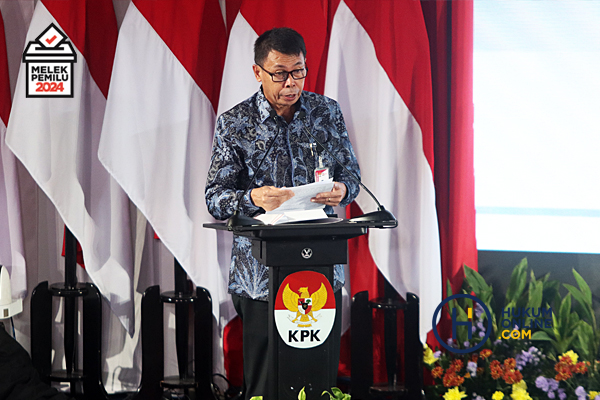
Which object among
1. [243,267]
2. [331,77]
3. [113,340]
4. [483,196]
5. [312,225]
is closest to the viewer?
[312,225]

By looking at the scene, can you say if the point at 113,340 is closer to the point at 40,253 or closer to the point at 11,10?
the point at 40,253

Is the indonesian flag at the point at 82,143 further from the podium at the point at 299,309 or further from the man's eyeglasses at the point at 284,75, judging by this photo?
the podium at the point at 299,309

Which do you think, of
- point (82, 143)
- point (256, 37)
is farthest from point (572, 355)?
point (82, 143)

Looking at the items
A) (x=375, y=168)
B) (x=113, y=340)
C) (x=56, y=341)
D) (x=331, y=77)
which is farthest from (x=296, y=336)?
(x=56, y=341)

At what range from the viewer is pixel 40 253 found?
2795 mm

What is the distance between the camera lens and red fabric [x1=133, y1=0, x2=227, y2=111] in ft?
8.12

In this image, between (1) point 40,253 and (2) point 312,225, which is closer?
(2) point 312,225

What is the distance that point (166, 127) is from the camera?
2477mm

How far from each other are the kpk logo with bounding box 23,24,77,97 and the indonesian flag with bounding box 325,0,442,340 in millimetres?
1262

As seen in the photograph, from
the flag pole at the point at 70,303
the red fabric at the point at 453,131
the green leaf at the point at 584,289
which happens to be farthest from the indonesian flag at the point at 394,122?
the flag pole at the point at 70,303

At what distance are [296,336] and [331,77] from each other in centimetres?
138

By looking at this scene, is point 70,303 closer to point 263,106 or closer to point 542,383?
point 263,106

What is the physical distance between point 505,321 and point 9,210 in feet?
8.07

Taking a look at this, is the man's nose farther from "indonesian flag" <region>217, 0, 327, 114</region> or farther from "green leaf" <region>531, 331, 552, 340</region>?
"green leaf" <region>531, 331, 552, 340</region>
